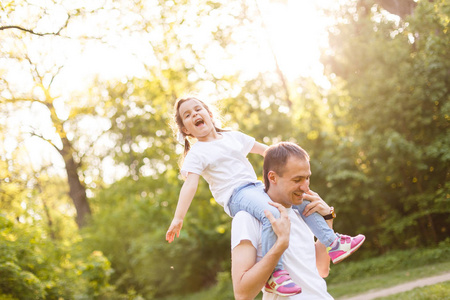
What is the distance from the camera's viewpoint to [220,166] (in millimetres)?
3707

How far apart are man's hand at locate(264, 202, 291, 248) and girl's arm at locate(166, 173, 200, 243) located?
1.01 meters

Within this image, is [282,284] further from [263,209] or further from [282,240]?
[263,209]

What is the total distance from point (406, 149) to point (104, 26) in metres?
7.49

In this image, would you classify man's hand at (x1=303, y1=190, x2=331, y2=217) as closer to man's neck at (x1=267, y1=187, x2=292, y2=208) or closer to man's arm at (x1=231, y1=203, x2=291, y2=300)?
man's neck at (x1=267, y1=187, x2=292, y2=208)

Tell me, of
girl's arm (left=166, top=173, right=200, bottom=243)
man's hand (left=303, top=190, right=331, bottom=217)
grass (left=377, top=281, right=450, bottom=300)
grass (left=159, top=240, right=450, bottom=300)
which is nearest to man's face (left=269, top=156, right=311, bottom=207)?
man's hand (left=303, top=190, right=331, bottom=217)

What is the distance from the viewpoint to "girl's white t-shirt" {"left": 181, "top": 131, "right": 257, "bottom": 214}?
11.9ft

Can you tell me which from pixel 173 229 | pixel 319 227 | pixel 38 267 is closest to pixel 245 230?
pixel 319 227

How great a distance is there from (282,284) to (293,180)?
0.54 m

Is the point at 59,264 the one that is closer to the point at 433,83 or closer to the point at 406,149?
the point at 406,149

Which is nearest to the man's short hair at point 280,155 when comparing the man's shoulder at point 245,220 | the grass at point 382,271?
the man's shoulder at point 245,220

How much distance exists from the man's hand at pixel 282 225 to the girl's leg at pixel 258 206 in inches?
3.5

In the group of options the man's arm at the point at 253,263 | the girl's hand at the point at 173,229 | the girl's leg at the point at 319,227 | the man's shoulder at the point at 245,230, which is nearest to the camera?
the man's arm at the point at 253,263

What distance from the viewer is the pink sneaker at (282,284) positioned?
2604 millimetres

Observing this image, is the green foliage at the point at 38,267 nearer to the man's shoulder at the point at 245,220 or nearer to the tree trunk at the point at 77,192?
the man's shoulder at the point at 245,220
